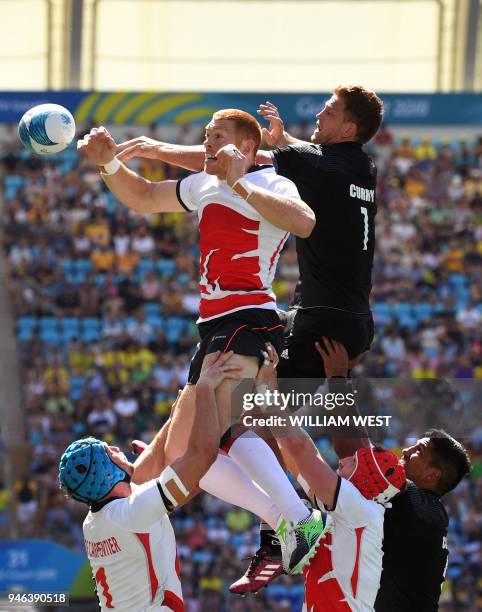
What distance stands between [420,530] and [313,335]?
3.89 feet

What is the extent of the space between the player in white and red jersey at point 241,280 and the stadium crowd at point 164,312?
9.70 m

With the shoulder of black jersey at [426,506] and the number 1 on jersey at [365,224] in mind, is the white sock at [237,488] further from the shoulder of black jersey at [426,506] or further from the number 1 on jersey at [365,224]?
the number 1 on jersey at [365,224]

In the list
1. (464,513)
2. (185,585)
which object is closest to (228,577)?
(185,585)

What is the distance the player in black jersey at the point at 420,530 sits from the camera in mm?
6398

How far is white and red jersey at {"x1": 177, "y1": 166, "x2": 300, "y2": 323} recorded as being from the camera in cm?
625

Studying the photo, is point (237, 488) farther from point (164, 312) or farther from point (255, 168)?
point (164, 312)

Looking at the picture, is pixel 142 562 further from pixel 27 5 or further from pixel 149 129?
pixel 27 5

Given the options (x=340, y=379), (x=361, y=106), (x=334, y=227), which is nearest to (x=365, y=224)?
(x=334, y=227)

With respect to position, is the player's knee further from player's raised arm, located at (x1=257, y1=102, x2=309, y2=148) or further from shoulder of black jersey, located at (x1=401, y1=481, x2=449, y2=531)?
player's raised arm, located at (x1=257, y1=102, x2=309, y2=148)

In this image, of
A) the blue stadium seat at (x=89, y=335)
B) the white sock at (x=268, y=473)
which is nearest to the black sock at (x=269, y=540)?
the white sock at (x=268, y=473)

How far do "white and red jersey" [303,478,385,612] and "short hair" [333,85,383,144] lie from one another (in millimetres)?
1955

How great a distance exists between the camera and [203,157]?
6.95 meters

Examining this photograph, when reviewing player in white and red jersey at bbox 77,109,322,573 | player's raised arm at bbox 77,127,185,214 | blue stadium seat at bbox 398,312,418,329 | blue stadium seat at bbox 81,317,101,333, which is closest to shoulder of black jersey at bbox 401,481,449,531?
player in white and red jersey at bbox 77,109,322,573

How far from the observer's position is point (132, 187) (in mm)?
6660
